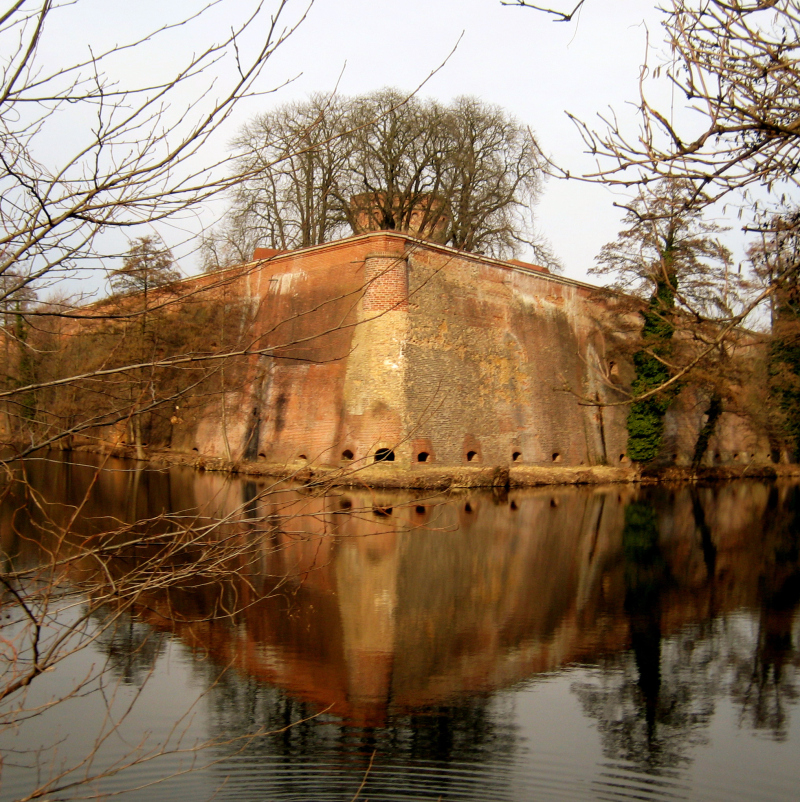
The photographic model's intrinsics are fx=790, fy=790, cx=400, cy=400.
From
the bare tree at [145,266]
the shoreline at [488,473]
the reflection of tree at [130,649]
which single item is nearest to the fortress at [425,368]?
the shoreline at [488,473]

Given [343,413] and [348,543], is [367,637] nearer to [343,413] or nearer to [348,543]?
[348,543]

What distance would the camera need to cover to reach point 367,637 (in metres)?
6.69

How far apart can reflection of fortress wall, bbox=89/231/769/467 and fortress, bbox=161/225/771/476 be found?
0.04 meters

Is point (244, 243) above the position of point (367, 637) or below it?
above

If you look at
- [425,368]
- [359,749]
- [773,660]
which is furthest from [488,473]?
[359,749]

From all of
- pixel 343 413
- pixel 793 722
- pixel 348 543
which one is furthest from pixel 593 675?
pixel 343 413

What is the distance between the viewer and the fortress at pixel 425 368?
19219 millimetres

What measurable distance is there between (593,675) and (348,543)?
19.5ft

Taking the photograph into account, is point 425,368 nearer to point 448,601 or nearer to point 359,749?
point 448,601

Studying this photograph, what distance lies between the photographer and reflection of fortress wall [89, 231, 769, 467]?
19219mm

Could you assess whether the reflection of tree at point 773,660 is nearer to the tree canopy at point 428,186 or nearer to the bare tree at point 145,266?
the bare tree at point 145,266

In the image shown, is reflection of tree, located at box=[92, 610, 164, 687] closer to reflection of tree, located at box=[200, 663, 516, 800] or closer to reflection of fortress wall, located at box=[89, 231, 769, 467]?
reflection of tree, located at box=[200, 663, 516, 800]

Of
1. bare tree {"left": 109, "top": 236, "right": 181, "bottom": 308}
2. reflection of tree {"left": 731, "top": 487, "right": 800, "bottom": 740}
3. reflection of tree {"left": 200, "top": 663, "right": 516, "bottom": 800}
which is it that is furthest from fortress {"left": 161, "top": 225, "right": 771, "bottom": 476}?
bare tree {"left": 109, "top": 236, "right": 181, "bottom": 308}

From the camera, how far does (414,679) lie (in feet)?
18.7
